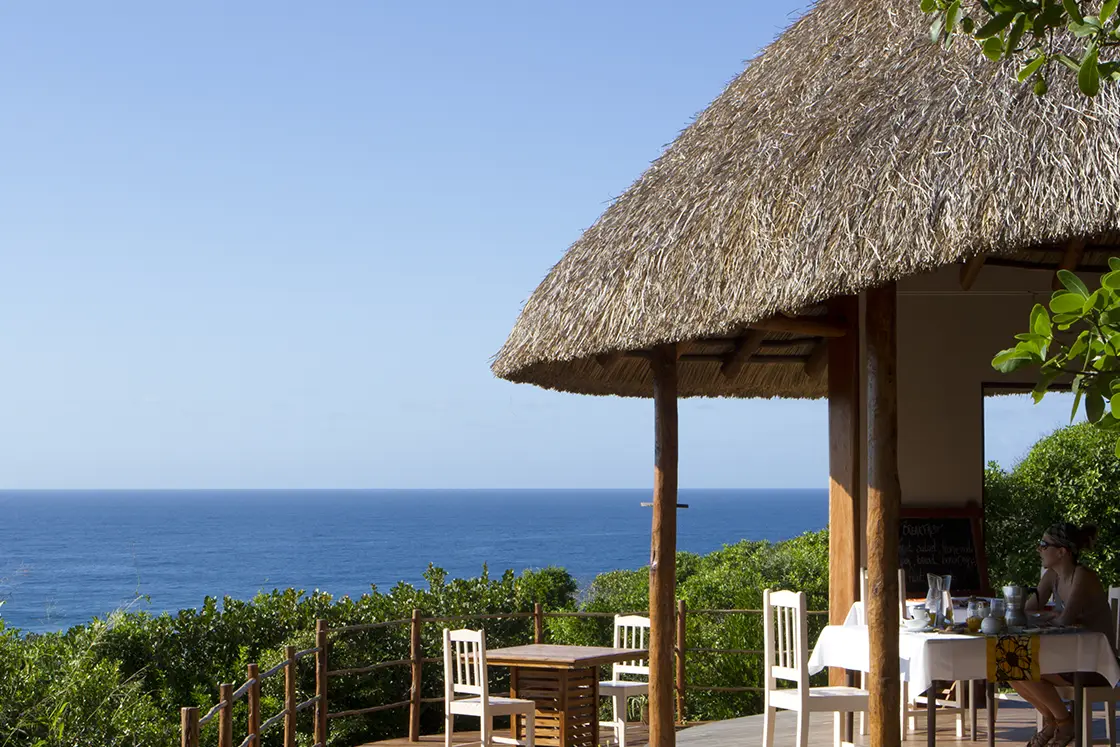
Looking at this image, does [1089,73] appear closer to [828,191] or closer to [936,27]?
[936,27]

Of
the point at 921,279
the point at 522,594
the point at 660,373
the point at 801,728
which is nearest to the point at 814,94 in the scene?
the point at 660,373

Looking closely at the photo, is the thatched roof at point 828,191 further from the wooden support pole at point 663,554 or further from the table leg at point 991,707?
the table leg at point 991,707

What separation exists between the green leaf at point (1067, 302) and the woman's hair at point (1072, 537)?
4734 mm

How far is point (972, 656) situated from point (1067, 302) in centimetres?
421

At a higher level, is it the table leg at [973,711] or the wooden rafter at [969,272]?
the wooden rafter at [969,272]

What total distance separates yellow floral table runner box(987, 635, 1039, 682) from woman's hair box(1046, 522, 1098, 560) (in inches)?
28.2

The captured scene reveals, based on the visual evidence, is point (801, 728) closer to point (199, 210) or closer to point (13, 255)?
point (199, 210)

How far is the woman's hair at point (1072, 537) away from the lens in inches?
236

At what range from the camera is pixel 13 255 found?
Answer: 28922 mm

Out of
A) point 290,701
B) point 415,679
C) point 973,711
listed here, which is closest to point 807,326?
point 973,711

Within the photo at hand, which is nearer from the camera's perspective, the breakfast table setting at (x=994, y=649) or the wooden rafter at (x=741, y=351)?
the breakfast table setting at (x=994, y=649)

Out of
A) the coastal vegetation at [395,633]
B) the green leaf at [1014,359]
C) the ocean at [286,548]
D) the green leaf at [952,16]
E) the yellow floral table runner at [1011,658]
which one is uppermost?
the green leaf at [952,16]

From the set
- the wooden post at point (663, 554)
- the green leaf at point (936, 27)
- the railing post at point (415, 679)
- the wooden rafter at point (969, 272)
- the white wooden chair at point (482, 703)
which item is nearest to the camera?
the green leaf at point (936, 27)

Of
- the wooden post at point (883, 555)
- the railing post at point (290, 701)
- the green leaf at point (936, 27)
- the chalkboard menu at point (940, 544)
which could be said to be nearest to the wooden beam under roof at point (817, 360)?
the chalkboard menu at point (940, 544)
